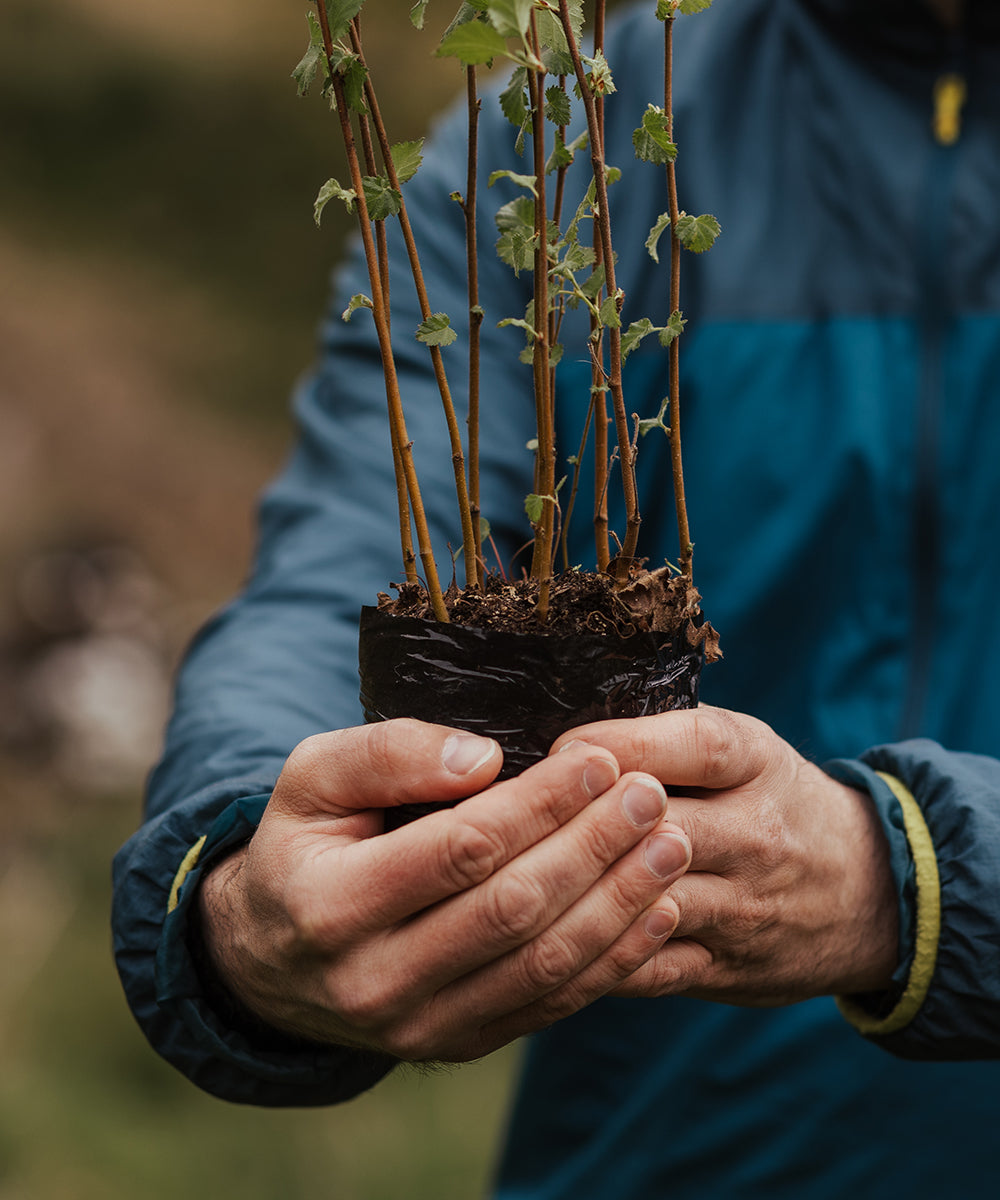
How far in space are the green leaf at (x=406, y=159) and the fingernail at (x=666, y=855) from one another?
0.47m

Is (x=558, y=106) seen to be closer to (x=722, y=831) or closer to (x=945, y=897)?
(x=722, y=831)

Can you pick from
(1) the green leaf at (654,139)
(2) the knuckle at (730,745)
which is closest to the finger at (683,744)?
(2) the knuckle at (730,745)

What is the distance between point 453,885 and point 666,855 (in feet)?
0.44

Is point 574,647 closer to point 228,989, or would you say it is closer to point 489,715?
point 489,715

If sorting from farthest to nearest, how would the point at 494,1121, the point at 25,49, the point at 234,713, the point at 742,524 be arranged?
the point at 25,49 < the point at 494,1121 < the point at 742,524 < the point at 234,713

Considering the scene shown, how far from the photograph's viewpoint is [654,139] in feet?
2.34

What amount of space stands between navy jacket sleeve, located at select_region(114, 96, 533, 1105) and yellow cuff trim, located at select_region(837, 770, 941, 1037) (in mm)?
419

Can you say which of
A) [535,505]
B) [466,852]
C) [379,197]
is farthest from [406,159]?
[466,852]

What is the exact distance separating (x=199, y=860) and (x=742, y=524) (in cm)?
69

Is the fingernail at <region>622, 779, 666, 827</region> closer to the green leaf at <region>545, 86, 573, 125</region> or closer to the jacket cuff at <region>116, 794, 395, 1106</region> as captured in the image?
the jacket cuff at <region>116, 794, 395, 1106</region>

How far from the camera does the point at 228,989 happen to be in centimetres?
87

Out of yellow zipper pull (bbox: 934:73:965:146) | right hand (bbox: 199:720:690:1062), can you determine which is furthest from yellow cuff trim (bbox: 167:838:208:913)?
yellow zipper pull (bbox: 934:73:965:146)

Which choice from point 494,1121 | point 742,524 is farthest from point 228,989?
point 494,1121

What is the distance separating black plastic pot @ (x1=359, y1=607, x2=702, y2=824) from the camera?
743 mm
